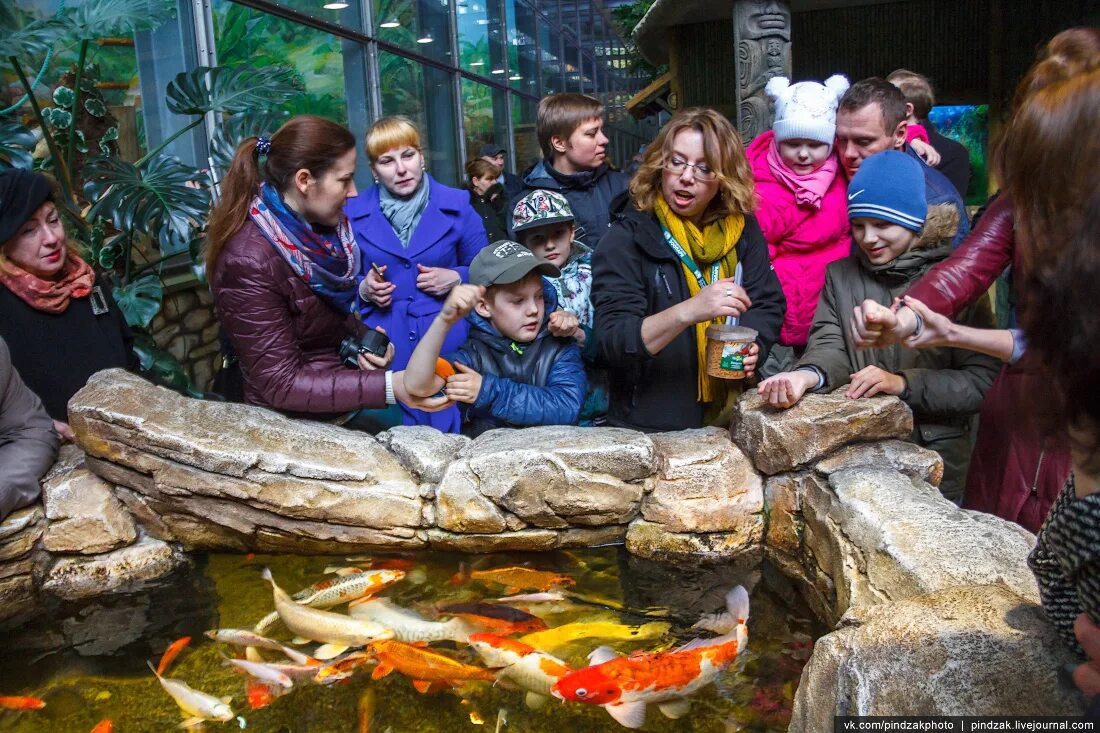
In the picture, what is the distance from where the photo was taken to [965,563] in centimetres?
193

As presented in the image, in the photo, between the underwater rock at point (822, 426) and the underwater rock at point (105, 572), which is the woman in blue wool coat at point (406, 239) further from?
the underwater rock at point (822, 426)

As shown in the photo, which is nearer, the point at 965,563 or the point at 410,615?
the point at 965,563

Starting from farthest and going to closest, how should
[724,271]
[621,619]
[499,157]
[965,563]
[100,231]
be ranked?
[499,157]
[100,231]
[724,271]
[621,619]
[965,563]

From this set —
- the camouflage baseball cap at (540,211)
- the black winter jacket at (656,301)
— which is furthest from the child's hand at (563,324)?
the camouflage baseball cap at (540,211)

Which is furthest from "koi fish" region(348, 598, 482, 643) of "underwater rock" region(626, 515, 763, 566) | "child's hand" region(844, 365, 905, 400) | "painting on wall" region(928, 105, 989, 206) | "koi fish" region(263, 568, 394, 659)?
"painting on wall" region(928, 105, 989, 206)

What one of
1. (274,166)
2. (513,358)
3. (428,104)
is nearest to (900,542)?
(513,358)

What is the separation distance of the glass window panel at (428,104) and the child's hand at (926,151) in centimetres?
647

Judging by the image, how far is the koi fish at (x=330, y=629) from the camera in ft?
7.75

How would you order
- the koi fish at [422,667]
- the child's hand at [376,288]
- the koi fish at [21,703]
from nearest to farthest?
the koi fish at [422,667]
the koi fish at [21,703]
the child's hand at [376,288]

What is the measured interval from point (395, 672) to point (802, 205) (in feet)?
7.93

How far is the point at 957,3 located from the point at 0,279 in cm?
651

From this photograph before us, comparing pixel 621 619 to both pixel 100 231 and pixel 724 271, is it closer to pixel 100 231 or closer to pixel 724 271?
pixel 724 271

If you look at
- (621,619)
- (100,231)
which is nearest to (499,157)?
(100,231)

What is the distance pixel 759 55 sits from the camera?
468 centimetres
